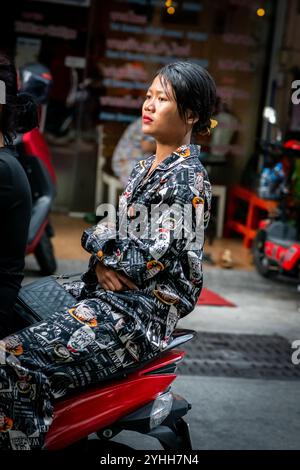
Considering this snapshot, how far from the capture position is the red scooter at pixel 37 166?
6180mm

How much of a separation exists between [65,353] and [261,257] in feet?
17.1

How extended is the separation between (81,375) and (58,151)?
701cm

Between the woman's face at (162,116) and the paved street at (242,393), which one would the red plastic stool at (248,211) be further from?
the woman's face at (162,116)

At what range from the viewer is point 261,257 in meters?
7.54

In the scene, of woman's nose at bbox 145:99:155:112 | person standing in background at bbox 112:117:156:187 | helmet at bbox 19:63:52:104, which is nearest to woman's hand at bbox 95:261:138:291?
woman's nose at bbox 145:99:155:112

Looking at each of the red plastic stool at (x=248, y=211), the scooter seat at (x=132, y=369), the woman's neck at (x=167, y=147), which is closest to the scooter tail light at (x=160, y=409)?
the scooter seat at (x=132, y=369)

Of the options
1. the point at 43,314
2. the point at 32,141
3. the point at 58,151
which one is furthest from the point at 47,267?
the point at 43,314

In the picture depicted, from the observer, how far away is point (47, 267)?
6688 millimetres

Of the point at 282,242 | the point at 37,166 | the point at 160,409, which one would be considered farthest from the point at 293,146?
the point at 160,409

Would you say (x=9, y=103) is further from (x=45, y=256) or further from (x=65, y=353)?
(x=45, y=256)

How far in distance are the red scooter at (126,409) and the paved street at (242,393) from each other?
1.00 metres

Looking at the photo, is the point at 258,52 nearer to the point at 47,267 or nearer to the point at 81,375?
the point at 47,267

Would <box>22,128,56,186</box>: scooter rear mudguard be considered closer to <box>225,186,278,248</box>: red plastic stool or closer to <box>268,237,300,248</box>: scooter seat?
<box>268,237,300,248</box>: scooter seat

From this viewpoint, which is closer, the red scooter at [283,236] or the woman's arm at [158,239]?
the woman's arm at [158,239]
